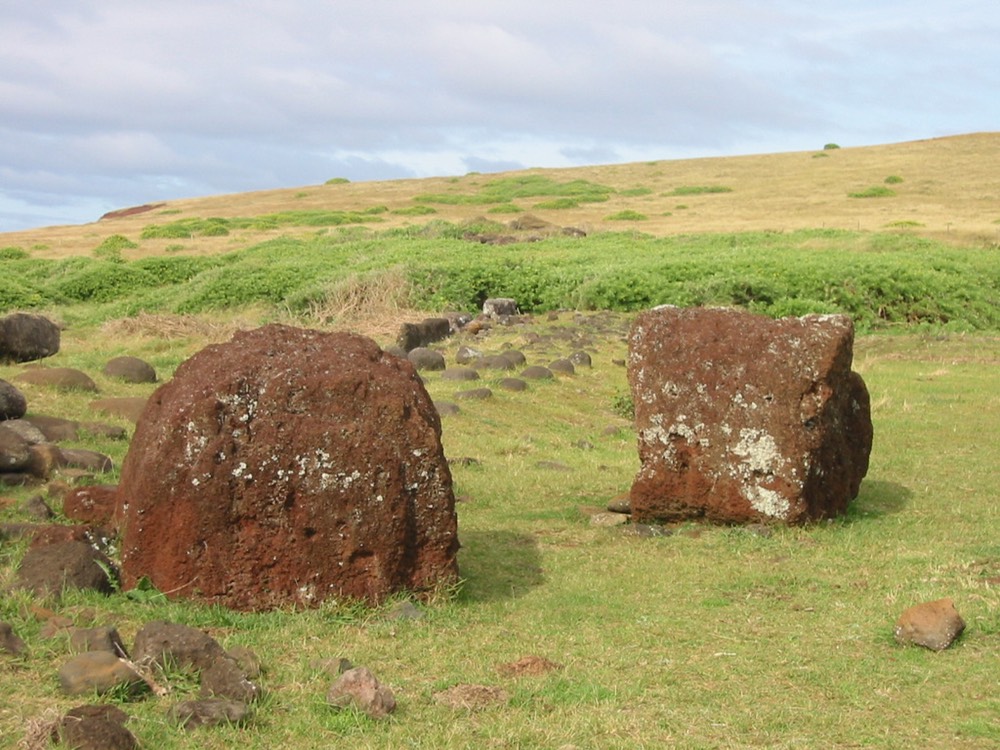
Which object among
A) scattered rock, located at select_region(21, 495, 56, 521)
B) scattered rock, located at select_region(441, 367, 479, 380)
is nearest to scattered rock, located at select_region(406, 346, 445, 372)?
scattered rock, located at select_region(441, 367, 479, 380)

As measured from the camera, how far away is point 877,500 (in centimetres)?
1097

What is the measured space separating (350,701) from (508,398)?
10.7 meters

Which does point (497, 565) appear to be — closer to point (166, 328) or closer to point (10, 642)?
point (10, 642)

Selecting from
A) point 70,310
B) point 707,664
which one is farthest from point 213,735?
point 70,310

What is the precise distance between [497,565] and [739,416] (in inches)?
100

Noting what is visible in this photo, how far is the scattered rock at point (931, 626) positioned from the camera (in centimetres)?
664

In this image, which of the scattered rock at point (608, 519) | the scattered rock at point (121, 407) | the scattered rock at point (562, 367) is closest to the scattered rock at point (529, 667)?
the scattered rock at point (608, 519)

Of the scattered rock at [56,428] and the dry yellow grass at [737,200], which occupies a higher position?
the dry yellow grass at [737,200]

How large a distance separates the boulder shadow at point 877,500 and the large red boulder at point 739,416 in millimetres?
208

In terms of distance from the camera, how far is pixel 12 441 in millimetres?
9477

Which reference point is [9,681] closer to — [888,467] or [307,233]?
[888,467]

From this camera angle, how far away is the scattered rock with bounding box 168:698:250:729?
5.23m

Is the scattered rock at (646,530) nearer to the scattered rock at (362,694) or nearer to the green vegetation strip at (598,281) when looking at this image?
the scattered rock at (362,694)

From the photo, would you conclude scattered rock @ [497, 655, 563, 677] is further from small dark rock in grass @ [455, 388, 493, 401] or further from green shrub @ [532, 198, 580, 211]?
green shrub @ [532, 198, 580, 211]
